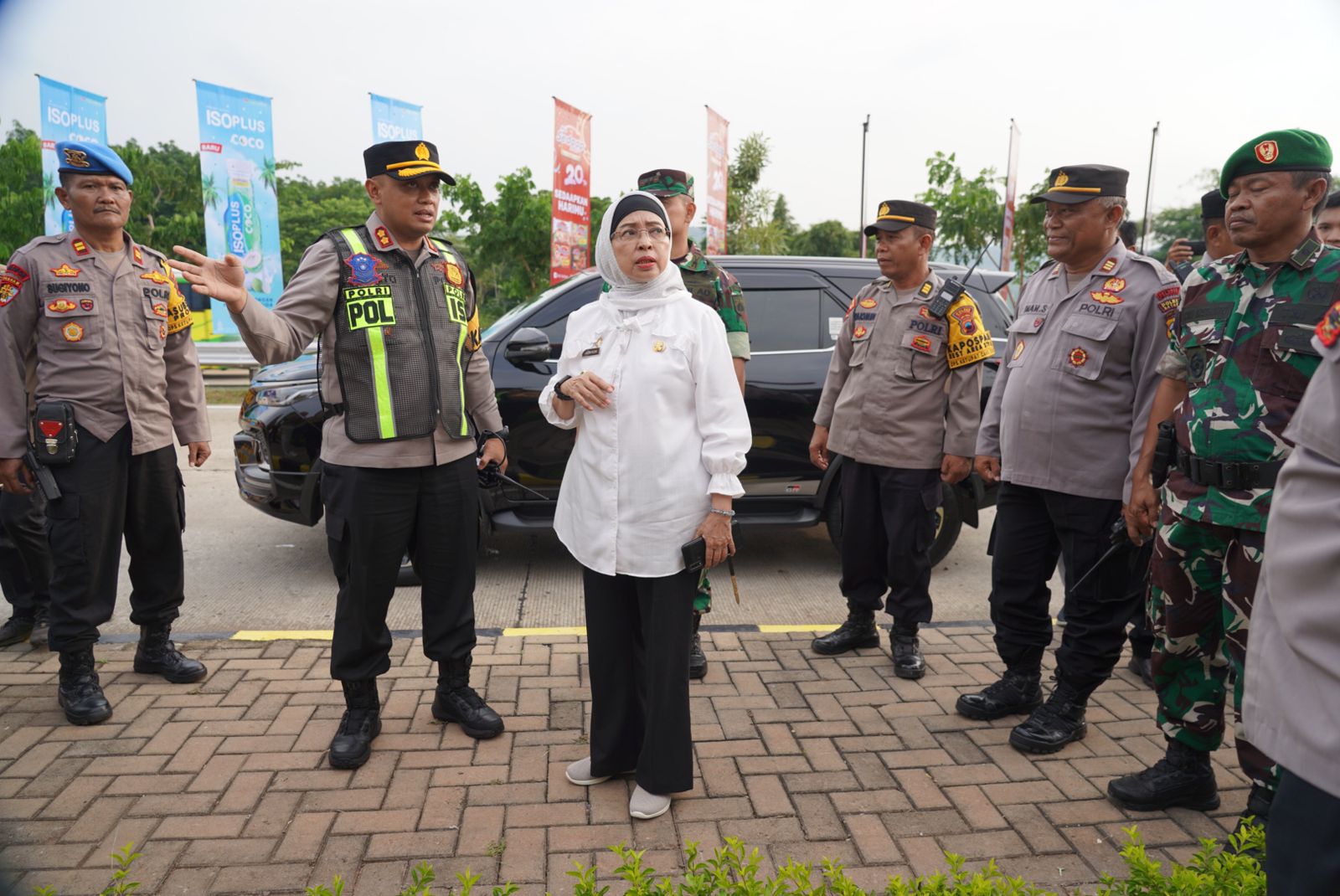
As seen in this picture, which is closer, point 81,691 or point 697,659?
point 81,691

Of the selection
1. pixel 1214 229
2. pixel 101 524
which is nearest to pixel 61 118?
pixel 101 524

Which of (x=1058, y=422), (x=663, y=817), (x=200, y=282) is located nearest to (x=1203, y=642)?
(x=1058, y=422)

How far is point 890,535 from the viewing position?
13.0 ft

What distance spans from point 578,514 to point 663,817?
39.7 inches

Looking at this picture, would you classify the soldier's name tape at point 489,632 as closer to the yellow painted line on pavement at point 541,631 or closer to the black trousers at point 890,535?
the yellow painted line on pavement at point 541,631

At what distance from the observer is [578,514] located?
2.82m

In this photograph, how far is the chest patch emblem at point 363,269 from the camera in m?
2.98

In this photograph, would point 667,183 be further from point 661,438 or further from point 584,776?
point 584,776

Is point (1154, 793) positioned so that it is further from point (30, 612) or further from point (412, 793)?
point (30, 612)

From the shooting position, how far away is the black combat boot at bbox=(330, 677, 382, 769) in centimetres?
303

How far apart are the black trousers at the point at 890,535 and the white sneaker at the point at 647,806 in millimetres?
1649

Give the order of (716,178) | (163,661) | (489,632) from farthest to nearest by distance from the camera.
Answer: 1. (716,178)
2. (489,632)
3. (163,661)

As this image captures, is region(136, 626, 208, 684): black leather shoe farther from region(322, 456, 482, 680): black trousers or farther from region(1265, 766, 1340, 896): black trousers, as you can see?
region(1265, 766, 1340, 896): black trousers

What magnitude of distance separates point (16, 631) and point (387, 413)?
8.83 feet
